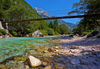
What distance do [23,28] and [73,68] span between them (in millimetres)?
20624

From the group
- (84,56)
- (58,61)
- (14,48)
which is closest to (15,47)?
(14,48)

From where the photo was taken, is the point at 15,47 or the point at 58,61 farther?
the point at 15,47

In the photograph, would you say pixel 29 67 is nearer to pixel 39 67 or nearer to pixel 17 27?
pixel 39 67

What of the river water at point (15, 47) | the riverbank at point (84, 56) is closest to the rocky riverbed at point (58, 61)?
the riverbank at point (84, 56)

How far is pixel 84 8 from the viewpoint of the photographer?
29.0ft

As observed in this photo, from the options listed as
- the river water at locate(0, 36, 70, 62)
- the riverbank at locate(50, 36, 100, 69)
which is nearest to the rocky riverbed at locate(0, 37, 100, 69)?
the riverbank at locate(50, 36, 100, 69)

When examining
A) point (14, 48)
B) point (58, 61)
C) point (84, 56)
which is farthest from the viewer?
point (14, 48)

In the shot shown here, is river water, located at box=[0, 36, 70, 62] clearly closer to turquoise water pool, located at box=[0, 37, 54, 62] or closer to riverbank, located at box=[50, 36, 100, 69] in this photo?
turquoise water pool, located at box=[0, 37, 54, 62]

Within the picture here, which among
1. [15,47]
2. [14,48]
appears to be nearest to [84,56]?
[14,48]

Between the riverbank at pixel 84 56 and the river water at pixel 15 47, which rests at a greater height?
the riverbank at pixel 84 56

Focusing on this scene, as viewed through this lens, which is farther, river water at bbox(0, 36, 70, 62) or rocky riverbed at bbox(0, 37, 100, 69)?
river water at bbox(0, 36, 70, 62)

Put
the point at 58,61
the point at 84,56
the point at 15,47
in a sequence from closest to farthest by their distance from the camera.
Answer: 1. the point at 58,61
2. the point at 84,56
3. the point at 15,47

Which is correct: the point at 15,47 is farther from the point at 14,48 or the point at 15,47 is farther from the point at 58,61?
the point at 58,61

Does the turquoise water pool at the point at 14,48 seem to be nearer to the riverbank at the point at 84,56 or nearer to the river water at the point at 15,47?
the river water at the point at 15,47
